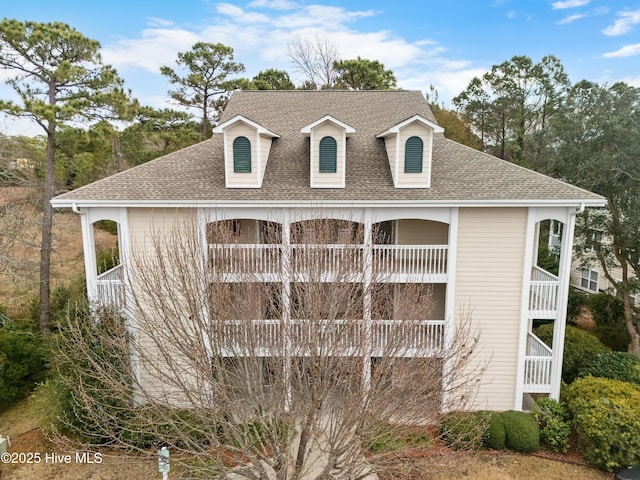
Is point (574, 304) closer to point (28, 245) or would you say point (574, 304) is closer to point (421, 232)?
point (421, 232)

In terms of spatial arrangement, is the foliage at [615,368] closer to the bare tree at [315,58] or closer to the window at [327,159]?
the window at [327,159]

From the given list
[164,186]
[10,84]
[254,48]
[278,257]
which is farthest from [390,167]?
[254,48]

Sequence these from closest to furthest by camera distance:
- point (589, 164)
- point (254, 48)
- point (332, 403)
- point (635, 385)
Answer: point (332, 403), point (635, 385), point (589, 164), point (254, 48)

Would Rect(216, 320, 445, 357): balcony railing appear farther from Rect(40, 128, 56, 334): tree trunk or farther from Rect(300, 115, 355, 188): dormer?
Rect(40, 128, 56, 334): tree trunk

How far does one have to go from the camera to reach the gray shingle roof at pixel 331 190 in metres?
11.8

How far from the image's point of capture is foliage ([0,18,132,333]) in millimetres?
14211

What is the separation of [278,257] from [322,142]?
513cm

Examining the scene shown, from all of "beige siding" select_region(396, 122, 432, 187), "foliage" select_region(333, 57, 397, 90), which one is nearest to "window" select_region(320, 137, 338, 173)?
"beige siding" select_region(396, 122, 432, 187)

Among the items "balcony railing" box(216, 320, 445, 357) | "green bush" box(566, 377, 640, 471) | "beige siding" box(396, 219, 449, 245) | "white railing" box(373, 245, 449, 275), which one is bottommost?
"green bush" box(566, 377, 640, 471)

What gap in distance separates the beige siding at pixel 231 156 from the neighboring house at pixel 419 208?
0.03m

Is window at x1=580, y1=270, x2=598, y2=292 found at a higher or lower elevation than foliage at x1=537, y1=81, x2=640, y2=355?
lower

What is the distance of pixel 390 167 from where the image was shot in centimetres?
1316

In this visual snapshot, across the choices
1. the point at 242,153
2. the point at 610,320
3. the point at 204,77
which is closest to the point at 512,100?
the point at 610,320

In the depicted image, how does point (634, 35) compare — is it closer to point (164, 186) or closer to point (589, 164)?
point (589, 164)
